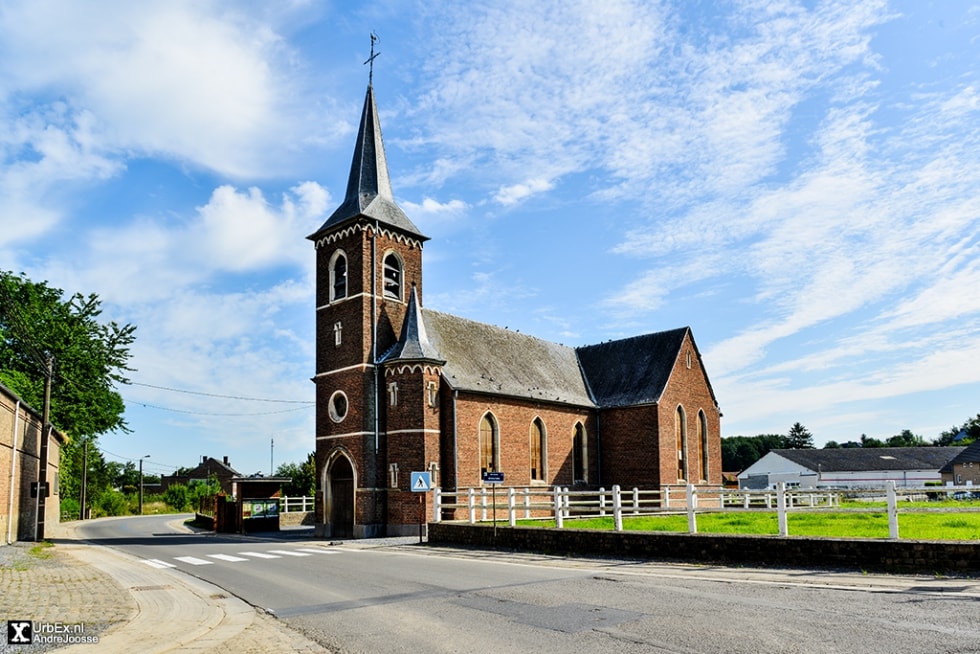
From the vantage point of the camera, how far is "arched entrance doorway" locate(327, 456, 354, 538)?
32406mm

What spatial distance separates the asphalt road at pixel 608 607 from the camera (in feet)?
27.0

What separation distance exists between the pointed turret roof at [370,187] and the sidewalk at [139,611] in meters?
19.7

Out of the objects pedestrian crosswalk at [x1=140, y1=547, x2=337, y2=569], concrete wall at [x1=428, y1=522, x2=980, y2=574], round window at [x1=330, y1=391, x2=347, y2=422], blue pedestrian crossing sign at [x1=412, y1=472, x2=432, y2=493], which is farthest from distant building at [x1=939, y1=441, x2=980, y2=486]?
pedestrian crosswalk at [x1=140, y1=547, x2=337, y2=569]

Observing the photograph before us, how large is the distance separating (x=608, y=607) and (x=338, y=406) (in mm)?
24822

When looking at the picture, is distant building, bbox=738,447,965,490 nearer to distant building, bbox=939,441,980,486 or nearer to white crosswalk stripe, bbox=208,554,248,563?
distant building, bbox=939,441,980,486

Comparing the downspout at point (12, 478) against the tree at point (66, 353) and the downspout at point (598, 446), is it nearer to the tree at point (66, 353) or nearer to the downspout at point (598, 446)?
the tree at point (66, 353)

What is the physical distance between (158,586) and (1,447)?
52.3 feet

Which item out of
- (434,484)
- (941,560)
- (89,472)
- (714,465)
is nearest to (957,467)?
(714,465)

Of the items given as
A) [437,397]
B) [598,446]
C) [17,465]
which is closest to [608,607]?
[437,397]

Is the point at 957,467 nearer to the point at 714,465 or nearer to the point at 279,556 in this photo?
the point at 714,465

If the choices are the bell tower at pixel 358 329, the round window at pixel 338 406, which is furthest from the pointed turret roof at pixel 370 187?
the round window at pixel 338 406

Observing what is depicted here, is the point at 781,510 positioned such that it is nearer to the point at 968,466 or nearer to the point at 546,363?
the point at 546,363

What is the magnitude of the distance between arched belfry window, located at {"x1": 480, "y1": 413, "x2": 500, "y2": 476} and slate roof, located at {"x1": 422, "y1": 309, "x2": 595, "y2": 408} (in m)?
1.40

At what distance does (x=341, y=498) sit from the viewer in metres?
32.9
